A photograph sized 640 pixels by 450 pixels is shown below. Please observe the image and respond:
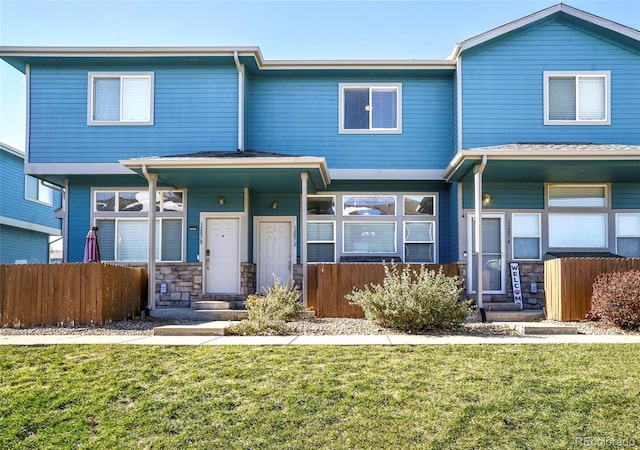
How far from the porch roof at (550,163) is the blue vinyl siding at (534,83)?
554mm

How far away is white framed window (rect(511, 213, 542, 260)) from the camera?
42.2ft

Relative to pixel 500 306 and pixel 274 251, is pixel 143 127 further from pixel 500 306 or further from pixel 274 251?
pixel 500 306

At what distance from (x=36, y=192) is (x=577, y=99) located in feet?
61.0

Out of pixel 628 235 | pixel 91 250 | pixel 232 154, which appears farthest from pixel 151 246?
pixel 628 235

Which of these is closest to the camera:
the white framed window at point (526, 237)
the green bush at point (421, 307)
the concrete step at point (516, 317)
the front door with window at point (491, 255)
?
the green bush at point (421, 307)

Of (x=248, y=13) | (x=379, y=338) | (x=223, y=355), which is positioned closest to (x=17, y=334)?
(x=223, y=355)

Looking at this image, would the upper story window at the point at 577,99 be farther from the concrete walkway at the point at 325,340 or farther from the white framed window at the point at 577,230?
the concrete walkway at the point at 325,340

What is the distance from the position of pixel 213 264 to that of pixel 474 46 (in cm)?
786

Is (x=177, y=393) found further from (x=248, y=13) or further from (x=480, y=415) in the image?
(x=248, y=13)

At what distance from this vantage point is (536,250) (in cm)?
1291

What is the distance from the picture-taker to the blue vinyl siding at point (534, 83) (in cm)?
1294

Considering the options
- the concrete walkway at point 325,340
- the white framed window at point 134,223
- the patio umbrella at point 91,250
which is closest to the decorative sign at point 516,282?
the concrete walkway at point 325,340

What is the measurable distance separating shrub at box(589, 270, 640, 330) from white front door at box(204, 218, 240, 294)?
7.48 m

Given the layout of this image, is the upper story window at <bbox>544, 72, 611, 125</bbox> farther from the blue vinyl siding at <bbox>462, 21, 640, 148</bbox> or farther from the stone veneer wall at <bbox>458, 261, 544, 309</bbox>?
the stone veneer wall at <bbox>458, 261, 544, 309</bbox>
